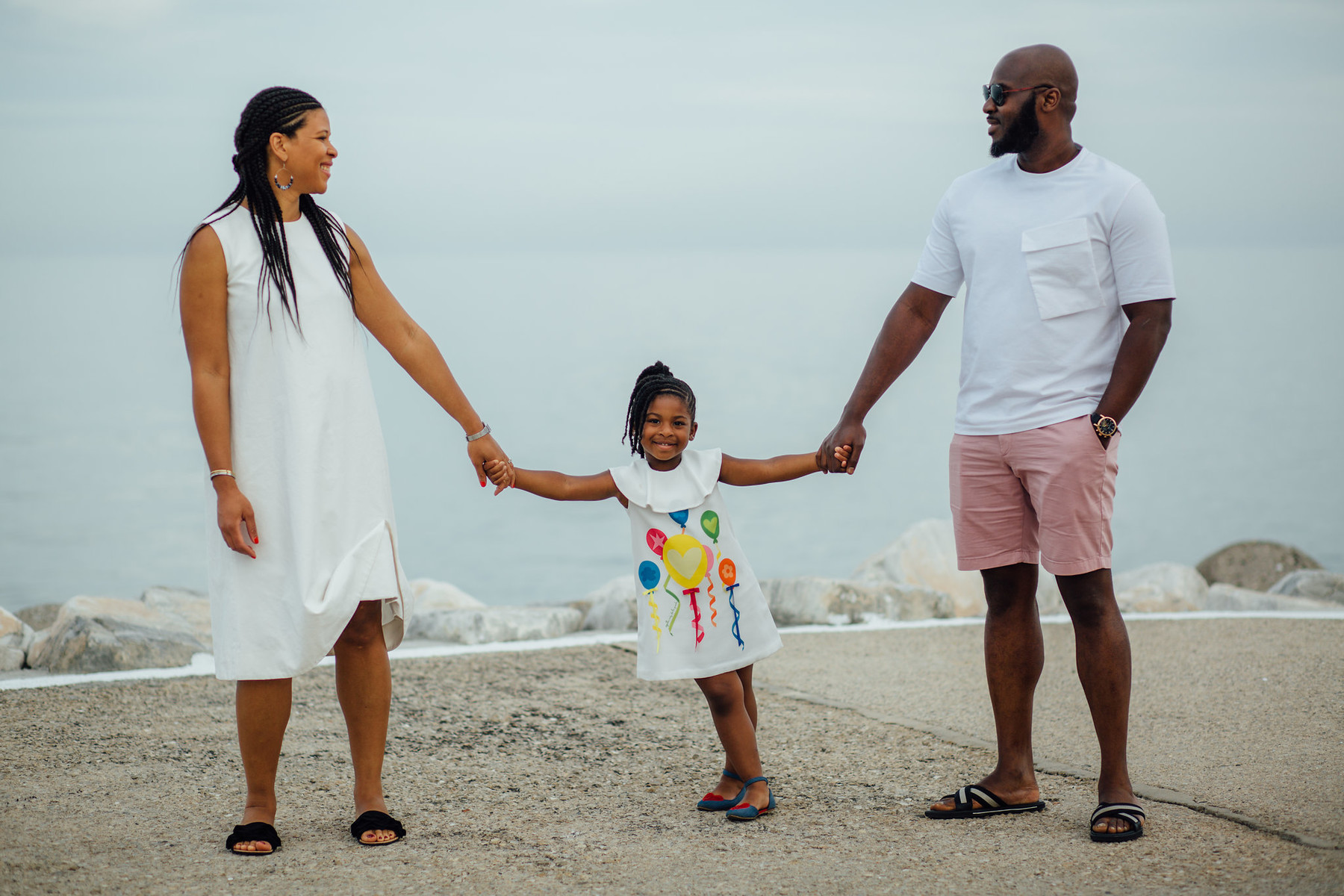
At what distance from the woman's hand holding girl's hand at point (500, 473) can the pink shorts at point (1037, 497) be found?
1.27 metres

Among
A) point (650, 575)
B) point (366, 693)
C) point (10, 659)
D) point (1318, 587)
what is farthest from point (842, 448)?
point (1318, 587)

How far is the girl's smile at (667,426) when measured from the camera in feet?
11.8

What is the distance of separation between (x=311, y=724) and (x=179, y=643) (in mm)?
1347

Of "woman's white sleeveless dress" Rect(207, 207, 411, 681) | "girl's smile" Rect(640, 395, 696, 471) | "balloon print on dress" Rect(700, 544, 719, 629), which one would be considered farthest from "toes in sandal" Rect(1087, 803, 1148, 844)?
"woman's white sleeveless dress" Rect(207, 207, 411, 681)

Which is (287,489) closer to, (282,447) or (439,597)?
(282,447)

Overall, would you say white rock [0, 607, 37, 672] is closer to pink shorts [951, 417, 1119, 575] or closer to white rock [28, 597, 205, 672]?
white rock [28, 597, 205, 672]

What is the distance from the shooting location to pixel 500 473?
366 centimetres

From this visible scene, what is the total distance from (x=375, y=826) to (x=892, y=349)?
1.98 meters

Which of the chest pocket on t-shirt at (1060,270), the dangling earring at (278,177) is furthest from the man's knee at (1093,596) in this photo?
the dangling earring at (278,177)

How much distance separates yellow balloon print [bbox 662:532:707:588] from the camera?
11.9 feet

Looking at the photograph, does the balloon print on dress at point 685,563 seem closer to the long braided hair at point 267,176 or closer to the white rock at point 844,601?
the long braided hair at point 267,176

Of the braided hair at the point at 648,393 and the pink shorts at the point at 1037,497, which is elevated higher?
the braided hair at the point at 648,393

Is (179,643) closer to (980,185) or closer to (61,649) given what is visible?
(61,649)

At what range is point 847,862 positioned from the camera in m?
3.18
